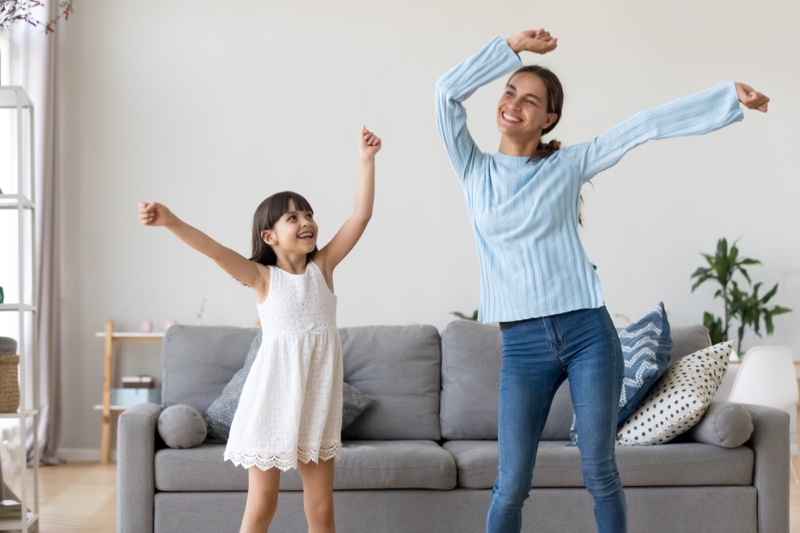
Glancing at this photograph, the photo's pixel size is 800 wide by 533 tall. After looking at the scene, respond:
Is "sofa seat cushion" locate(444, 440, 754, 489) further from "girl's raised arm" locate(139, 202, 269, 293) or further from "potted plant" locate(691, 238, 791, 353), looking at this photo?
"potted plant" locate(691, 238, 791, 353)

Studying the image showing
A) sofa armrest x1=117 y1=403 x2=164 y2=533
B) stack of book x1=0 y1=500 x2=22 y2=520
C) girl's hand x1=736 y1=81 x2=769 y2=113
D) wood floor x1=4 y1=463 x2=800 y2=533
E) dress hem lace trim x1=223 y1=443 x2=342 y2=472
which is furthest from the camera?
→ wood floor x1=4 y1=463 x2=800 y2=533

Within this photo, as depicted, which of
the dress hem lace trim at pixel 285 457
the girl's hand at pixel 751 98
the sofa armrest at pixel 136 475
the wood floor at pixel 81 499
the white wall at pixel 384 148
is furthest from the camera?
the white wall at pixel 384 148

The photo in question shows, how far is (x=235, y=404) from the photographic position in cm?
286

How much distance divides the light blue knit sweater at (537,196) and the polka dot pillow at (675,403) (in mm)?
974

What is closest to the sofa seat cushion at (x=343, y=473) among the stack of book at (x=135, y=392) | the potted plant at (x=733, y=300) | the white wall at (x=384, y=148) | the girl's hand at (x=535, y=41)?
the girl's hand at (x=535, y=41)

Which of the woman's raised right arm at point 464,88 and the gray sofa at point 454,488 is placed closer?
the woman's raised right arm at point 464,88

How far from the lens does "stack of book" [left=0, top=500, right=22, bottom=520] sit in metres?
2.89

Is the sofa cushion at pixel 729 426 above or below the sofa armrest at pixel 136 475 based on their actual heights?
above

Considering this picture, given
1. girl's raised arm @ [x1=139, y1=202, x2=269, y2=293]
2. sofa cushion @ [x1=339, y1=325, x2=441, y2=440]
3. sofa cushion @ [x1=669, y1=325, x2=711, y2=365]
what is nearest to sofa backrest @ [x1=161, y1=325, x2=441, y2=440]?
sofa cushion @ [x1=339, y1=325, x2=441, y2=440]

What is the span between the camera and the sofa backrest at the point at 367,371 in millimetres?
3057

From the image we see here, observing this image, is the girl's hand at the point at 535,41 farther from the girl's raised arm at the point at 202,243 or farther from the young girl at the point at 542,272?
the girl's raised arm at the point at 202,243

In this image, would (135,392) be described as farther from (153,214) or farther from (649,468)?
(153,214)

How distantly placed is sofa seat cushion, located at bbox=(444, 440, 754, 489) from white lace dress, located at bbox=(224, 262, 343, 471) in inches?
25.9

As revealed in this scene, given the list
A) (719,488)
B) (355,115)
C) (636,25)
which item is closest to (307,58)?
(355,115)
